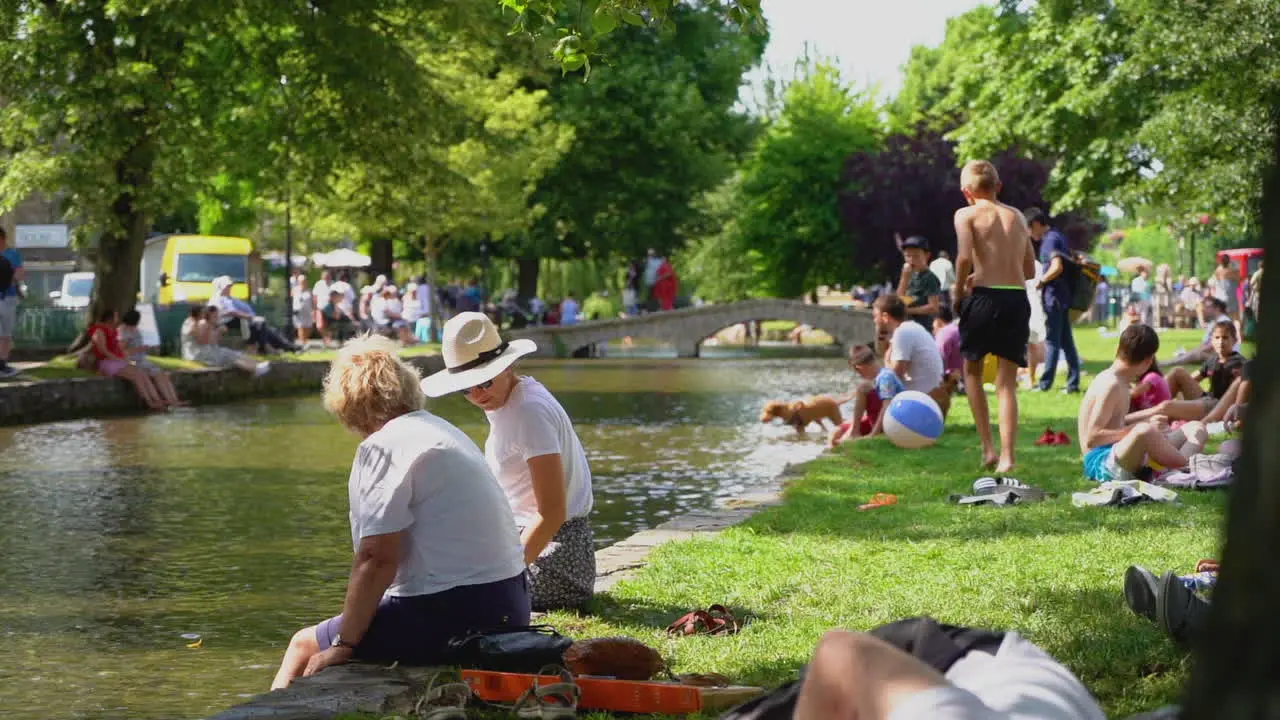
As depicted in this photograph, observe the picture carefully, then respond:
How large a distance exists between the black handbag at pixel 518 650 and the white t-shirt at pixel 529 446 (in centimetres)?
Answer: 130

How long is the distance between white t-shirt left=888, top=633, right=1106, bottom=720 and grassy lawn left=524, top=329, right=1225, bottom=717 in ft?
4.77

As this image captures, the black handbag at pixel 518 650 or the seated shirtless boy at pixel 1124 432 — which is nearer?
the black handbag at pixel 518 650

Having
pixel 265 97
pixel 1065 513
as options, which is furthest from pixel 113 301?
pixel 1065 513

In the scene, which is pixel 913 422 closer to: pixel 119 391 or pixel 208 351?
pixel 119 391

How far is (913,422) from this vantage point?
14.1 m

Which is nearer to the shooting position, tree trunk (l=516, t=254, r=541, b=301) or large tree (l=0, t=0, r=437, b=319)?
large tree (l=0, t=0, r=437, b=319)

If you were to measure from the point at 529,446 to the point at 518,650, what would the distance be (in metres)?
1.50

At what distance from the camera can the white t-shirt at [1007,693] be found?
3234mm

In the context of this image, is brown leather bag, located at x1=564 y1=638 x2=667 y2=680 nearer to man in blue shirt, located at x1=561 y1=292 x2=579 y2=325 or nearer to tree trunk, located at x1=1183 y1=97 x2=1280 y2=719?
tree trunk, located at x1=1183 y1=97 x2=1280 y2=719

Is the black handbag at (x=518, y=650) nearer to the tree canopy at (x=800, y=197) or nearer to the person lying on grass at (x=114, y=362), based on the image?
the person lying on grass at (x=114, y=362)

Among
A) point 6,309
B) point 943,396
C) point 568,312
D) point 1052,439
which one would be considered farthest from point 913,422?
point 568,312

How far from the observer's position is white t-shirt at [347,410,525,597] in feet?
18.4

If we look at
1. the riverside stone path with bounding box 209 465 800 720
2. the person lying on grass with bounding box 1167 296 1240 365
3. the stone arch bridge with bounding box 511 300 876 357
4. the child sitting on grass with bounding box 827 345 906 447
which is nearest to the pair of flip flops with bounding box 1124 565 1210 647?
the riverside stone path with bounding box 209 465 800 720

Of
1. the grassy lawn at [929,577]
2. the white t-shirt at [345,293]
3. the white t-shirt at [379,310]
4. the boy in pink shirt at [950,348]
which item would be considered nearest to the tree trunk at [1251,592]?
the grassy lawn at [929,577]
